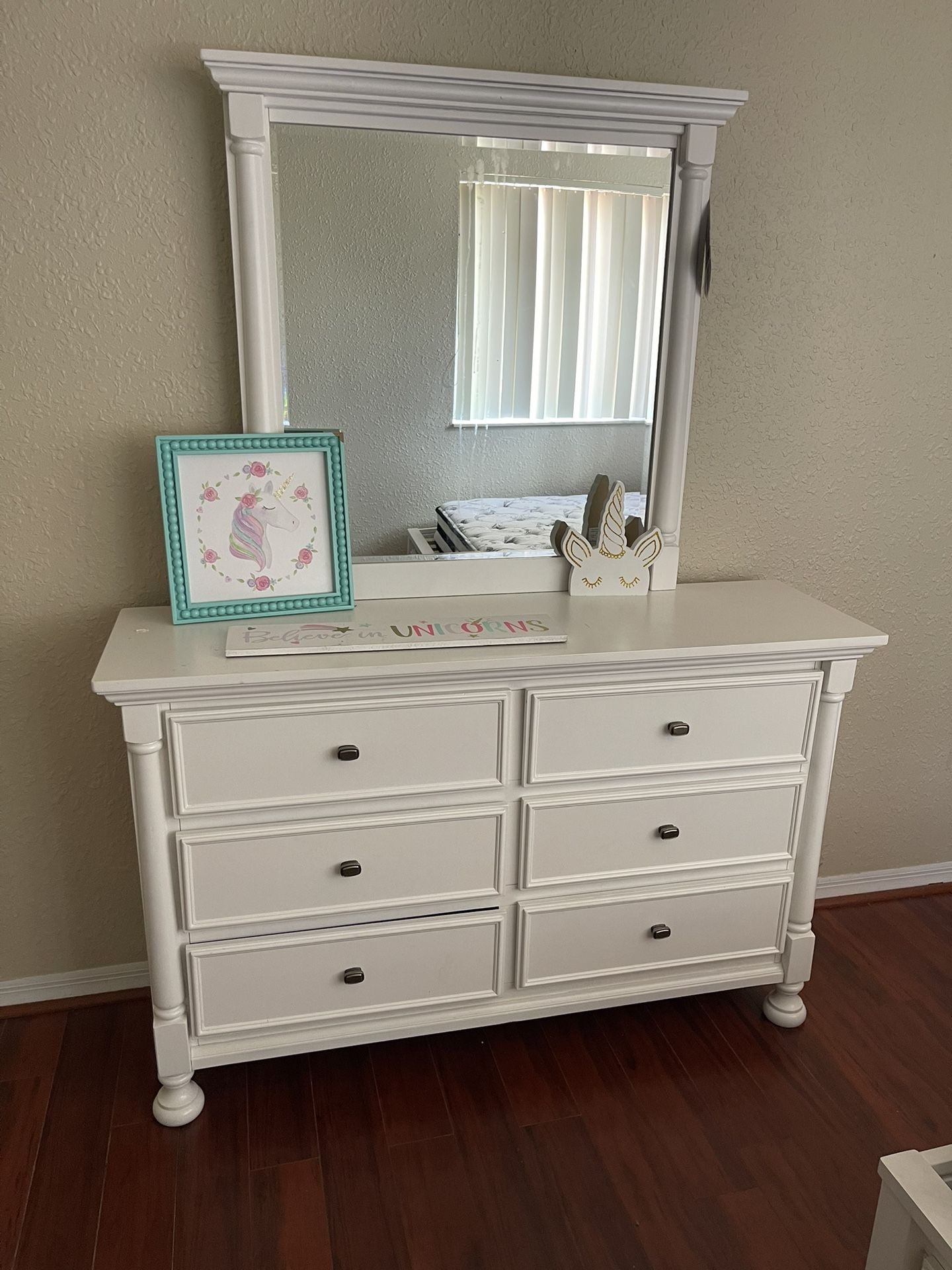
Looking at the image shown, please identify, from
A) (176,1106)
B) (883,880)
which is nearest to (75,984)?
(176,1106)

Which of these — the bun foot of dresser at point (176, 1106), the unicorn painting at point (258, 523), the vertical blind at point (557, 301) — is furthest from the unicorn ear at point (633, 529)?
the bun foot of dresser at point (176, 1106)

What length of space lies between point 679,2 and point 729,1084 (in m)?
2.08

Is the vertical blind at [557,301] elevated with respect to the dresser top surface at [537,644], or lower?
elevated

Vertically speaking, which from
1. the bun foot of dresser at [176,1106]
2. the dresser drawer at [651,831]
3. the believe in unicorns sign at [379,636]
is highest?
the believe in unicorns sign at [379,636]

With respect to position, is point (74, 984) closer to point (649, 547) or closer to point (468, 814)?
point (468, 814)

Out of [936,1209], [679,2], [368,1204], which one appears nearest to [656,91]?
[679,2]

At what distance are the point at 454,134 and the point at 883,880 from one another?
2086mm

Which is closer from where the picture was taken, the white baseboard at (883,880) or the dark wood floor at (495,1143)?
the dark wood floor at (495,1143)

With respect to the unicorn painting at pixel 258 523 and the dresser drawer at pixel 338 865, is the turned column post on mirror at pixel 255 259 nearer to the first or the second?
the unicorn painting at pixel 258 523

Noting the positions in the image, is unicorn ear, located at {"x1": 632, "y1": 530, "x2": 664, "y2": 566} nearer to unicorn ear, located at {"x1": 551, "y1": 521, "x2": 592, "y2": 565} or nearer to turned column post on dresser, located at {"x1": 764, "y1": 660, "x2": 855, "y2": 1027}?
unicorn ear, located at {"x1": 551, "y1": 521, "x2": 592, "y2": 565}

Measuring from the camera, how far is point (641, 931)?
1922 millimetres

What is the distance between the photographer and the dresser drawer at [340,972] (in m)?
1.74

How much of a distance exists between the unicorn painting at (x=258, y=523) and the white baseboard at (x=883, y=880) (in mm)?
1667

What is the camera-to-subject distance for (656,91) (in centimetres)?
178
